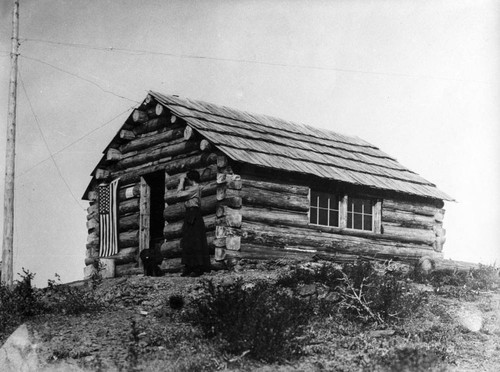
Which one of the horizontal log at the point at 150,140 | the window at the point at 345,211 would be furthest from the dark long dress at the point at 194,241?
the window at the point at 345,211

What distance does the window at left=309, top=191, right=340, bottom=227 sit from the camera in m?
17.3

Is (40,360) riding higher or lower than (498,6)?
lower

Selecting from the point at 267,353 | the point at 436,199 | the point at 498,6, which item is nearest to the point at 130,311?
the point at 267,353

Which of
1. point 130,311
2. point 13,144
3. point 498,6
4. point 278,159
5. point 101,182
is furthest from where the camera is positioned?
point 101,182

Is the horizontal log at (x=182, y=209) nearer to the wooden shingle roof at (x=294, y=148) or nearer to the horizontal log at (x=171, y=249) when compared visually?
the horizontal log at (x=171, y=249)

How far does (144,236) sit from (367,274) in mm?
7408

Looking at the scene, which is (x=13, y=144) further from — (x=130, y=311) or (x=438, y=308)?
(x=438, y=308)

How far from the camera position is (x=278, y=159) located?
16688 millimetres

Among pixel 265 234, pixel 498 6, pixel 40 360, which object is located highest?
pixel 498 6

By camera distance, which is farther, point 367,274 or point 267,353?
point 367,274

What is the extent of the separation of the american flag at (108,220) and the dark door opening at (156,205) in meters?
0.96

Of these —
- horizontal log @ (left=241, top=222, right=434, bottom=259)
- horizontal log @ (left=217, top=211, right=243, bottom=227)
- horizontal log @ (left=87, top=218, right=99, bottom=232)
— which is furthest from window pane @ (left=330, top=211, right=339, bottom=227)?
horizontal log @ (left=87, top=218, right=99, bottom=232)

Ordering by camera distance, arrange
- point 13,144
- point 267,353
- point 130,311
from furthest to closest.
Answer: point 13,144
point 130,311
point 267,353

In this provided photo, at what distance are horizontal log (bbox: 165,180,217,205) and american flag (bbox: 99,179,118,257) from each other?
229 cm
